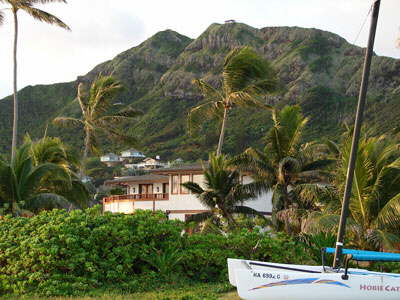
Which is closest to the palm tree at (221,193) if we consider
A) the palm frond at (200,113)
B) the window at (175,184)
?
the palm frond at (200,113)

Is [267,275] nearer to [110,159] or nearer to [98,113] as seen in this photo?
[98,113]

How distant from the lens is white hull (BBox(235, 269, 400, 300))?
1138cm

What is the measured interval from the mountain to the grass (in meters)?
71.3

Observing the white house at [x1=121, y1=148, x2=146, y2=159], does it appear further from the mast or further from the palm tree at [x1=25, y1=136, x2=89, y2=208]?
the mast

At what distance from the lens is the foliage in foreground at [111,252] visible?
526 inches

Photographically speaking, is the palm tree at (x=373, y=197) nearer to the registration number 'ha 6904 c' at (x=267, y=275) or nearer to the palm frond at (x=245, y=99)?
the registration number 'ha 6904 c' at (x=267, y=275)

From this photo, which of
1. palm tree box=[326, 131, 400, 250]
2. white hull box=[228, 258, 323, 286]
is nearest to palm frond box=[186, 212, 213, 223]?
palm tree box=[326, 131, 400, 250]

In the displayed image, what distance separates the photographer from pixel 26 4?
32.8 m

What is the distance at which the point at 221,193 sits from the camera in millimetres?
26359

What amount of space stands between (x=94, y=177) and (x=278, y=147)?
3102 inches

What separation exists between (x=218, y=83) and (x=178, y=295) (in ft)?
463

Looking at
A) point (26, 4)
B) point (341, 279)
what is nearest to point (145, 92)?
point (26, 4)

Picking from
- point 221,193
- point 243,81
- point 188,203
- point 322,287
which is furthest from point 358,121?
point 188,203

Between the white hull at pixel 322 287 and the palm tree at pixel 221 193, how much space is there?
14596mm
